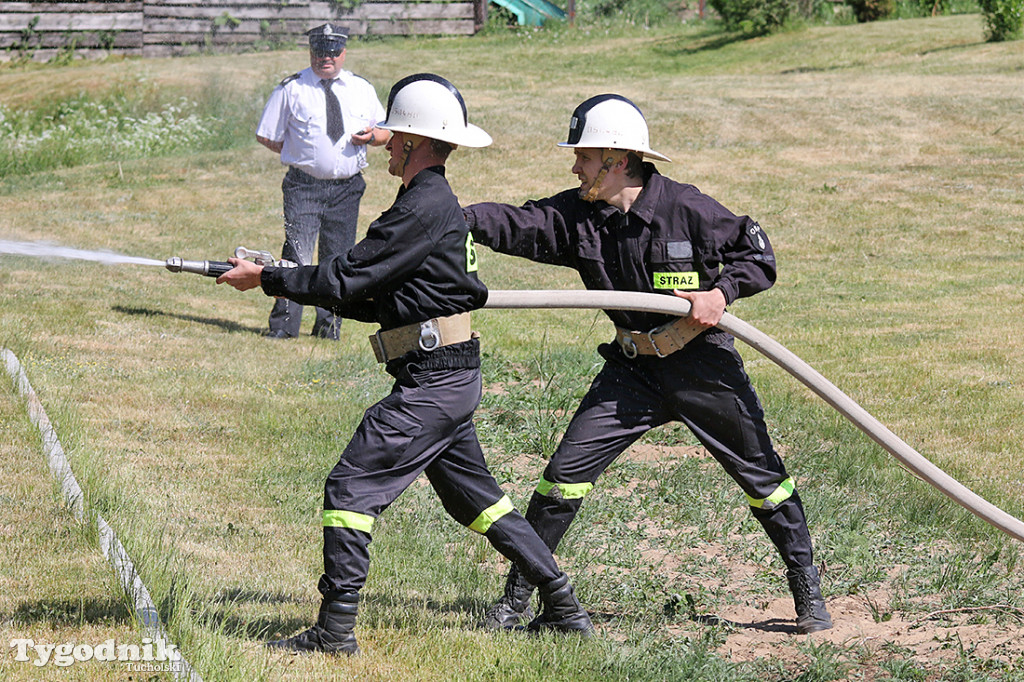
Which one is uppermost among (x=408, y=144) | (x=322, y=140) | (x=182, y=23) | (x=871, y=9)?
(x=871, y=9)

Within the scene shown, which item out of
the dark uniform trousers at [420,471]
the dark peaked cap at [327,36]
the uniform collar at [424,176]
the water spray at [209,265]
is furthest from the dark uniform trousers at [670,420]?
the dark peaked cap at [327,36]

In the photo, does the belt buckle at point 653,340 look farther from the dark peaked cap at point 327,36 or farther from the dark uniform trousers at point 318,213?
the dark peaked cap at point 327,36

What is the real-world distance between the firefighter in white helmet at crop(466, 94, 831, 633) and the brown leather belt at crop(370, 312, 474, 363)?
54 cm

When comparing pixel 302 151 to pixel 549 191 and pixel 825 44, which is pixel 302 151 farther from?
pixel 825 44

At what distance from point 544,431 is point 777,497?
2.72m

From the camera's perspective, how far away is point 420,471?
4.47 meters

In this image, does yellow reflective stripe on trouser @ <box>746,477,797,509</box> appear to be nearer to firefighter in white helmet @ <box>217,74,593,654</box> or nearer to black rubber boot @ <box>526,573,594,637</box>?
black rubber boot @ <box>526,573,594,637</box>

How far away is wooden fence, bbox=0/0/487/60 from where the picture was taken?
28.2m

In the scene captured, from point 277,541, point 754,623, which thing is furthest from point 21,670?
point 754,623

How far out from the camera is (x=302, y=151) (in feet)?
32.5

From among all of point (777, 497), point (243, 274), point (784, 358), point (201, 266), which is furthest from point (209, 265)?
point (777, 497)

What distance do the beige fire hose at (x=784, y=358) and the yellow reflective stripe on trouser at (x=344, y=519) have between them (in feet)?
3.17

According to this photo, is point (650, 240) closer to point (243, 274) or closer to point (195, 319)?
point (243, 274)

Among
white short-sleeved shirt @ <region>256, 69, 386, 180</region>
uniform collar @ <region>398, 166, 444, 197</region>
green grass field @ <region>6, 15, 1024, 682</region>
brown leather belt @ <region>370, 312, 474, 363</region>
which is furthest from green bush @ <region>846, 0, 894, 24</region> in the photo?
brown leather belt @ <region>370, 312, 474, 363</region>
